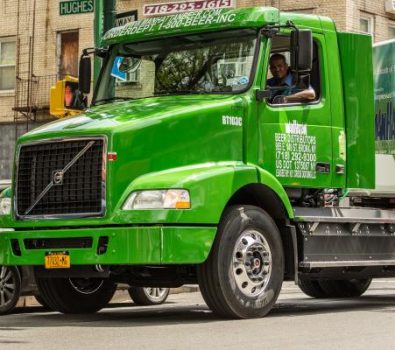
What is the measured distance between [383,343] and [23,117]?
25306 millimetres

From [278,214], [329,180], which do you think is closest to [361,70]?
[329,180]

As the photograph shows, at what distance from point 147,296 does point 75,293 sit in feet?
8.67

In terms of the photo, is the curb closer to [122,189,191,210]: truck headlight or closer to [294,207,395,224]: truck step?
[294,207,395,224]: truck step

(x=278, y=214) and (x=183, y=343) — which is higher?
(x=278, y=214)

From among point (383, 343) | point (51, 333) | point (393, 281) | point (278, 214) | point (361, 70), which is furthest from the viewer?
Result: point (393, 281)

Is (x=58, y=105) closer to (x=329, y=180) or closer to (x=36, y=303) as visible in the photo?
(x=36, y=303)

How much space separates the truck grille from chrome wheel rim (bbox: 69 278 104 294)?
141cm

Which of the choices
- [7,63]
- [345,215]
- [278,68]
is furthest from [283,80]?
[7,63]

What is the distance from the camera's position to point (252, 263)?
10.3 metres

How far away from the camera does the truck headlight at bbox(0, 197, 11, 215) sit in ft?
35.3

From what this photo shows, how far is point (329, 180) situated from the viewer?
Answer: 11.4 metres

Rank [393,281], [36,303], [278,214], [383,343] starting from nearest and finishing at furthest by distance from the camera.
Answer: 1. [383,343]
2. [278,214]
3. [36,303]
4. [393,281]

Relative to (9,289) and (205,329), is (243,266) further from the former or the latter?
(9,289)

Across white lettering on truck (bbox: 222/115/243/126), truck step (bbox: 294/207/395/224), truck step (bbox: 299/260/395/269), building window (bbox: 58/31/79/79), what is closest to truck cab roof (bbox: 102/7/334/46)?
white lettering on truck (bbox: 222/115/243/126)
